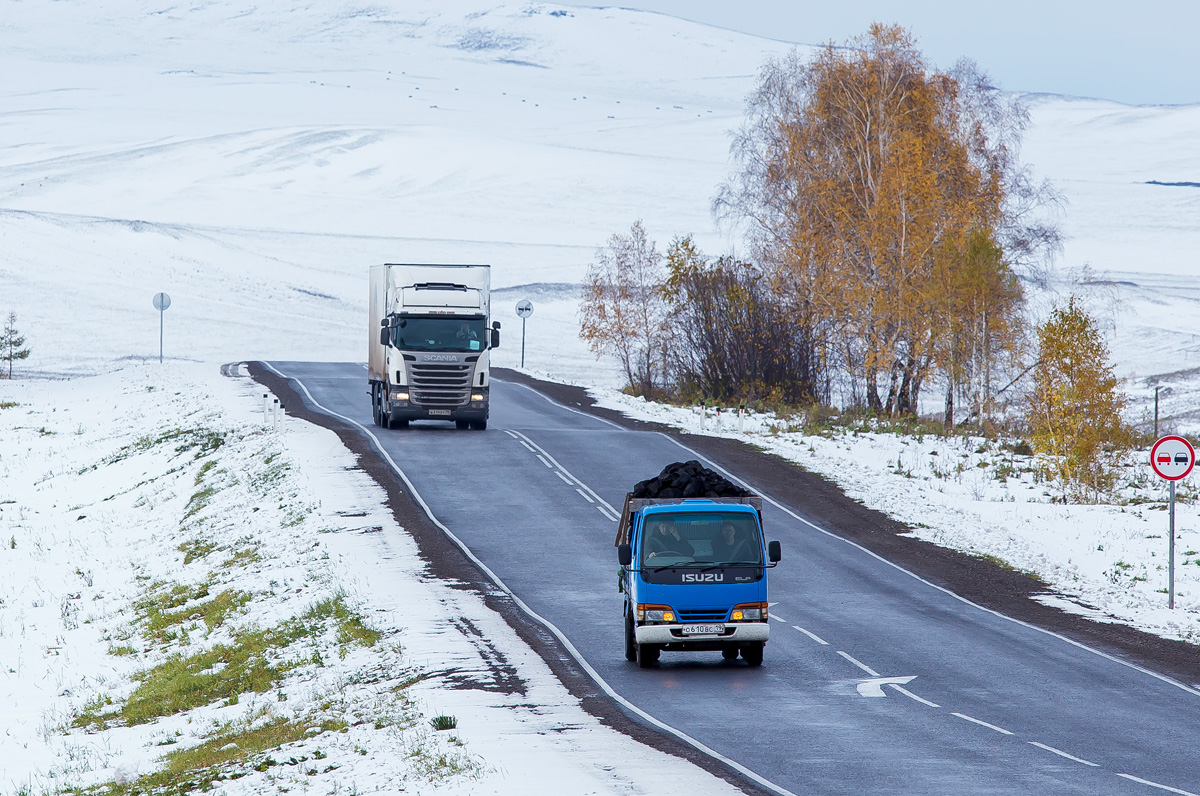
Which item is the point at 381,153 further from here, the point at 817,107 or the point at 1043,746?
the point at 1043,746

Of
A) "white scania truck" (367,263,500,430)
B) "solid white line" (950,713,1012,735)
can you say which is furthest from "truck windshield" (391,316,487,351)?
"solid white line" (950,713,1012,735)

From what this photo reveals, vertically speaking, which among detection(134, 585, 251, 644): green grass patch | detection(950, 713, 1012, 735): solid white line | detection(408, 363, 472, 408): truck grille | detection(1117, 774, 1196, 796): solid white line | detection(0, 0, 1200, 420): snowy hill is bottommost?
detection(134, 585, 251, 644): green grass patch

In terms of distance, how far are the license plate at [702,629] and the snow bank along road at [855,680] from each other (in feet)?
1.92

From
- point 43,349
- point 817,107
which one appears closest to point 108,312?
point 43,349

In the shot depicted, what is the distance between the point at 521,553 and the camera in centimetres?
2419

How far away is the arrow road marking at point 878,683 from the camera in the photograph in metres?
15.5

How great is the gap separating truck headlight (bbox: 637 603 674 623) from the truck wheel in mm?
472

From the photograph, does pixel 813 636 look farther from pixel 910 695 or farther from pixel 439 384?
pixel 439 384

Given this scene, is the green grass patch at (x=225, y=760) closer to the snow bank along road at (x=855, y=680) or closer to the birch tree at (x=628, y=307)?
the snow bank along road at (x=855, y=680)

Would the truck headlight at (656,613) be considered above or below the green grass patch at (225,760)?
above

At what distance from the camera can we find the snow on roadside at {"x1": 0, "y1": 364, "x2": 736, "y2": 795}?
501 inches

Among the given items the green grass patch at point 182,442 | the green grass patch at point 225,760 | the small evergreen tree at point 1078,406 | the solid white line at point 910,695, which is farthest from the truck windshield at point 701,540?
the green grass patch at point 182,442

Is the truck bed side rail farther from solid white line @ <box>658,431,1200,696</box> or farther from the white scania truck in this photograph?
the white scania truck

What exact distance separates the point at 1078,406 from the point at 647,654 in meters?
18.2
